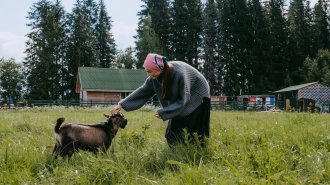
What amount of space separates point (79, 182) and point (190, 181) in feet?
3.36

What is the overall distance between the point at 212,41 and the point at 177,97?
177 feet

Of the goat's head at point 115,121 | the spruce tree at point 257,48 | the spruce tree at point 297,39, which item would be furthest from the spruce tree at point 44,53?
the goat's head at point 115,121

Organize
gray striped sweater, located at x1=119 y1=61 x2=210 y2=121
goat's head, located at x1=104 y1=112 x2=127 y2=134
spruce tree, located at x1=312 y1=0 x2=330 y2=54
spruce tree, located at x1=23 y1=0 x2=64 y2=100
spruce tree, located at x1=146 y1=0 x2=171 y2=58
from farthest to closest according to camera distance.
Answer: spruce tree, located at x1=146 y1=0 x2=171 y2=58 < spruce tree, located at x1=312 y1=0 x2=330 y2=54 < spruce tree, located at x1=23 y1=0 x2=64 y2=100 < goat's head, located at x1=104 y1=112 x2=127 y2=134 < gray striped sweater, located at x1=119 y1=61 x2=210 y2=121

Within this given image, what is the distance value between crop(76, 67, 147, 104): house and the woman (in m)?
38.2

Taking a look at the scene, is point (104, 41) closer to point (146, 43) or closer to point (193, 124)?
point (146, 43)

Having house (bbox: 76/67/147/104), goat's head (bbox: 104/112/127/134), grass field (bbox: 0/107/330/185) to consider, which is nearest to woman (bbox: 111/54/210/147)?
goat's head (bbox: 104/112/127/134)

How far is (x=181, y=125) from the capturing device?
5.28m

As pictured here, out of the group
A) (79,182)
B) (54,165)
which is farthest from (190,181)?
(54,165)

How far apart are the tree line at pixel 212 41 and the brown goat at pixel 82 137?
48.7 metres

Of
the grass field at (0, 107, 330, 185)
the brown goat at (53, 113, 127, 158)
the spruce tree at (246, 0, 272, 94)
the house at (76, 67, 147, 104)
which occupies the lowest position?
the grass field at (0, 107, 330, 185)

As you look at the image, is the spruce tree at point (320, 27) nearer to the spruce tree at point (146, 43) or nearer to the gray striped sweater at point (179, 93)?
the spruce tree at point (146, 43)

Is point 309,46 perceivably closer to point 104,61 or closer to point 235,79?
point 235,79

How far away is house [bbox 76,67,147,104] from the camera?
44406 millimetres

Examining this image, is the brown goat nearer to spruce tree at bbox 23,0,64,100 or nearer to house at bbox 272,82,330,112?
house at bbox 272,82,330,112
